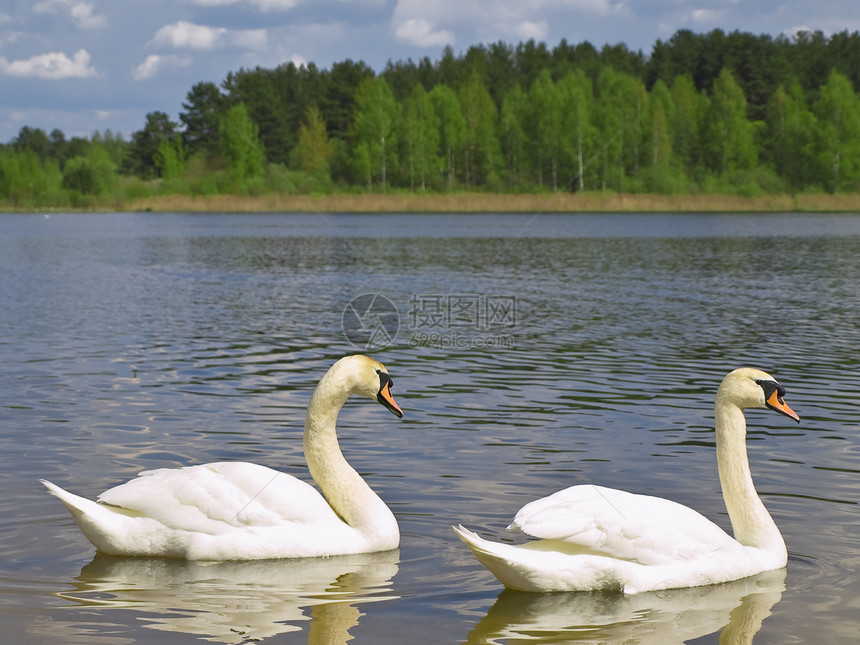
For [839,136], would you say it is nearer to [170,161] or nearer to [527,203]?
[527,203]

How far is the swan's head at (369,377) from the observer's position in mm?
6730

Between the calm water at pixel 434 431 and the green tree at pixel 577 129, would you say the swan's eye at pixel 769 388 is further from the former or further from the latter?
the green tree at pixel 577 129

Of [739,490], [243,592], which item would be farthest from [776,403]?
[243,592]

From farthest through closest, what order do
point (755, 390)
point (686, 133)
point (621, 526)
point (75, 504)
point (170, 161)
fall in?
point (170, 161) < point (686, 133) < point (755, 390) < point (75, 504) < point (621, 526)

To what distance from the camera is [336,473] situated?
22.4 ft

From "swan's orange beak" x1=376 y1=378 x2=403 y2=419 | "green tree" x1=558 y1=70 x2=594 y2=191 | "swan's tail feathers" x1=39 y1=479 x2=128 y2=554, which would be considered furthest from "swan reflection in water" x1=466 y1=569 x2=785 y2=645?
"green tree" x1=558 y1=70 x2=594 y2=191

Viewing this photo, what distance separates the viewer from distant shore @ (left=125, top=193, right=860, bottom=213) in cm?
7719

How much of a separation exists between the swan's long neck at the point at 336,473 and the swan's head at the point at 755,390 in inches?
96.6

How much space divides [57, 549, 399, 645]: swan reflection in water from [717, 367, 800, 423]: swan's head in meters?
2.53

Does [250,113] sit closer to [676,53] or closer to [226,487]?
[676,53]

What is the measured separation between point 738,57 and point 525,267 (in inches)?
3895

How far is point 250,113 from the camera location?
109438mm

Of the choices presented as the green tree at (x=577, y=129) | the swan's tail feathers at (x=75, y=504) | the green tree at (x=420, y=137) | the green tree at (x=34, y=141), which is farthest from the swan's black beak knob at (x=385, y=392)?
the green tree at (x=34, y=141)

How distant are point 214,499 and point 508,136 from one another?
101 metres
